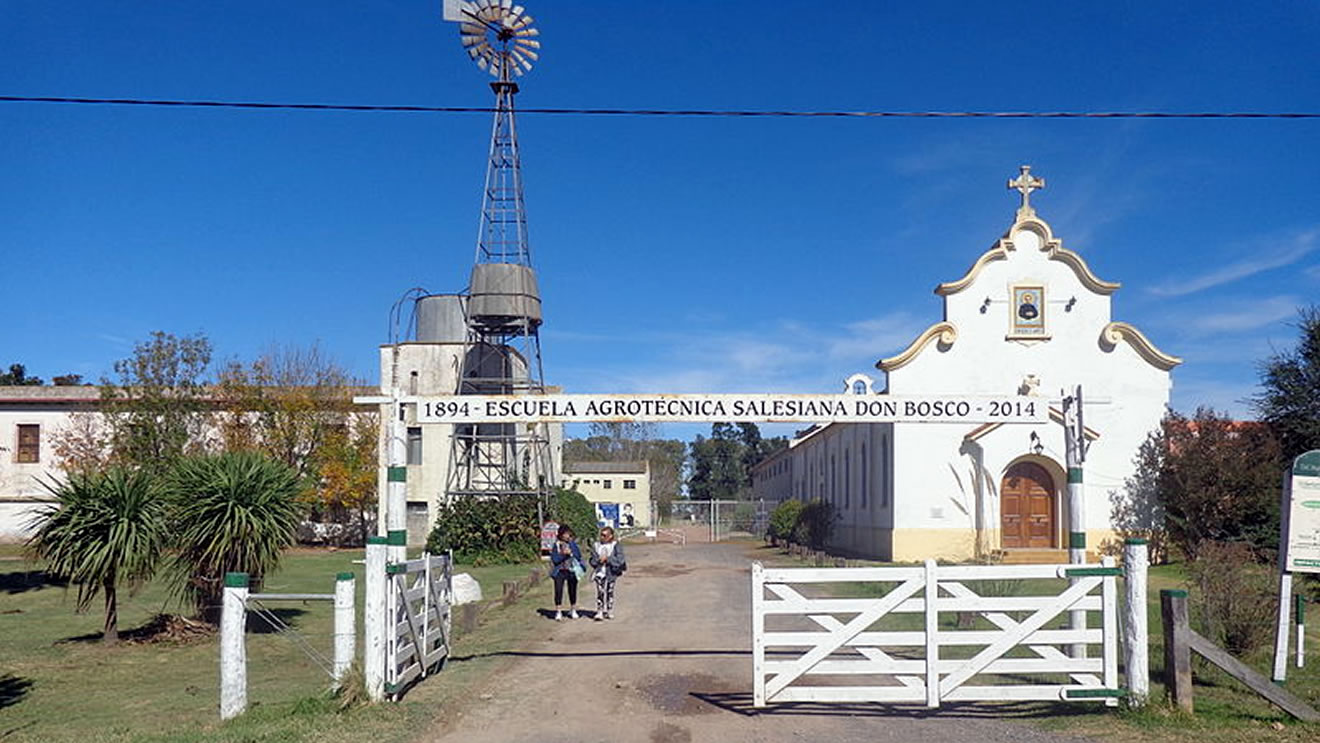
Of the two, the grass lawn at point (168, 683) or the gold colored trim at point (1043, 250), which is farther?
the gold colored trim at point (1043, 250)

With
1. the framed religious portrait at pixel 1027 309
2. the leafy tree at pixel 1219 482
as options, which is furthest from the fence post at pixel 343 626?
the framed religious portrait at pixel 1027 309

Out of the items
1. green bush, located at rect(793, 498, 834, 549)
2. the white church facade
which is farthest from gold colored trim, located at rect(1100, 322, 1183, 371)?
green bush, located at rect(793, 498, 834, 549)

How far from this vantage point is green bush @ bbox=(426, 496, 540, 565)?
1304 inches

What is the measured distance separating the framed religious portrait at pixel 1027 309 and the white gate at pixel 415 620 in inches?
789

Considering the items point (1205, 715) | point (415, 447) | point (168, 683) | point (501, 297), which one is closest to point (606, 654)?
point (168, 683)

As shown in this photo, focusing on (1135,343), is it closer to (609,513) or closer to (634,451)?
(609,513)

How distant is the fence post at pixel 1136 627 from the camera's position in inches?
390

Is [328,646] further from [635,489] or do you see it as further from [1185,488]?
[635,489]

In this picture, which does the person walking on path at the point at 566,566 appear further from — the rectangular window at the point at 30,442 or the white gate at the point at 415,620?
the rectangular window at the point at 30,442

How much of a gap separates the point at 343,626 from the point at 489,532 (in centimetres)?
2323

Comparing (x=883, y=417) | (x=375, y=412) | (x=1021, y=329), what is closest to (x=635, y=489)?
(x=375, y=412)

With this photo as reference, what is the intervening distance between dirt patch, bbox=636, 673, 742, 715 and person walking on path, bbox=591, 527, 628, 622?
5.51m

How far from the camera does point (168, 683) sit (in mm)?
13164

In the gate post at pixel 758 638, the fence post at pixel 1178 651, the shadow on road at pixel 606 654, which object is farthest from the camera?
the shadow on road at pixel 606 654
